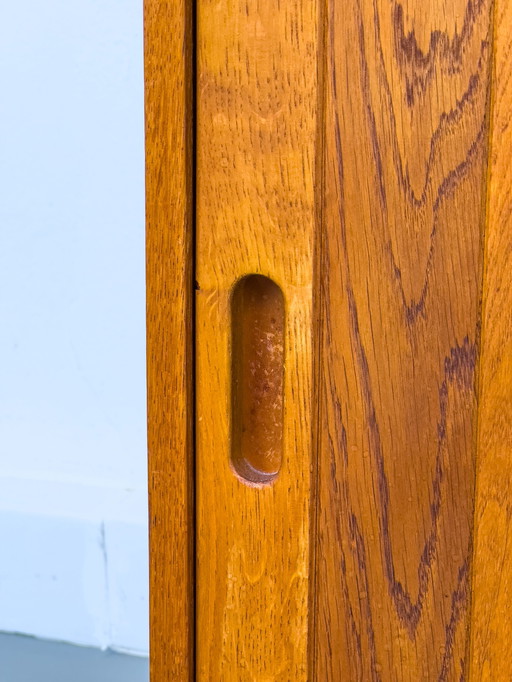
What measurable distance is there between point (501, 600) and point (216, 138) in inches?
12.1

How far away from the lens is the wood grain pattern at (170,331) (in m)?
0.49

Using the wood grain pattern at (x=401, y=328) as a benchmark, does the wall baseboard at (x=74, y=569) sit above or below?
below

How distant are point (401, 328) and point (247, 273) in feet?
0.31

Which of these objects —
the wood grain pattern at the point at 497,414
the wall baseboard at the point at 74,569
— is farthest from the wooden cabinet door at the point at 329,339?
the wall baseboard at the point at 74,569

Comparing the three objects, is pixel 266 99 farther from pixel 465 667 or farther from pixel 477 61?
pixel 465 667

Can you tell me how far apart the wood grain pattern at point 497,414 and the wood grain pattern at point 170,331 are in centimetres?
17

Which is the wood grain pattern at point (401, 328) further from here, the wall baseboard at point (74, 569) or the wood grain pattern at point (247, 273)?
the wall baseboard at point (74, 569)

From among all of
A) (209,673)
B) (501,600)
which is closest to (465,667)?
(501,600)

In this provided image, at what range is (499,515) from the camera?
0.45m

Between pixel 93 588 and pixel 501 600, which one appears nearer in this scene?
pixel 501 600

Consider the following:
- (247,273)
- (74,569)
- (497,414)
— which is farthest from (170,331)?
(74,569)

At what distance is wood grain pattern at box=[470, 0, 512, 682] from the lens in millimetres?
433

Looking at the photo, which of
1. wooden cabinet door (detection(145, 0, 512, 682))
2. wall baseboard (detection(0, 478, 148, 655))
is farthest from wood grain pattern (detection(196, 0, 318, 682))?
wall baseboard (detection(0, 478, 148, 655))

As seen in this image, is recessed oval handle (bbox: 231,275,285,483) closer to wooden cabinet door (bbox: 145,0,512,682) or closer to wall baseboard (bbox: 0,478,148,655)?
wooden cabinet door (bbox: 145,0,512,682)
